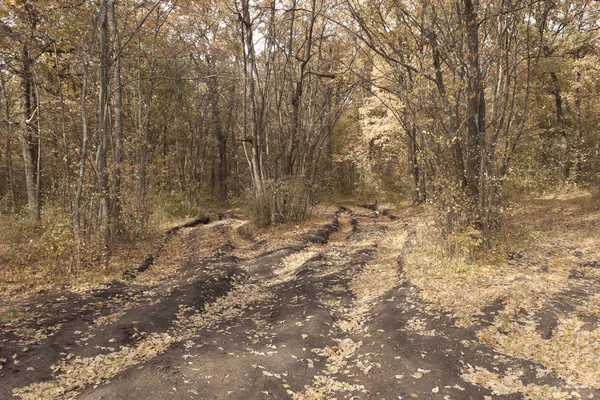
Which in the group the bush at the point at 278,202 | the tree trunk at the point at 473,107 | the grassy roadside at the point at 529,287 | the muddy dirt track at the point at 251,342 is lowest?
the muddy dirt track at the point at 251,342

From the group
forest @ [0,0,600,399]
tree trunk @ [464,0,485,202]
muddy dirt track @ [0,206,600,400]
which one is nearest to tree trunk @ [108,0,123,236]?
forest @ [0,0,600,399]

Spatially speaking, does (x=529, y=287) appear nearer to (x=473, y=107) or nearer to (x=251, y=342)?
(x=473, y=107)

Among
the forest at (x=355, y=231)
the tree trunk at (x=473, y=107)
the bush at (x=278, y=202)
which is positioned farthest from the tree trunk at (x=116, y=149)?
the tree trunk at (x=473, y=107)

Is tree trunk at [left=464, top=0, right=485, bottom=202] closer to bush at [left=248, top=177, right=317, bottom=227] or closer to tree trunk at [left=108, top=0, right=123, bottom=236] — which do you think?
bush at [left=248, top=177, right=317, bottom=227]

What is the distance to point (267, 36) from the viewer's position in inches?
547

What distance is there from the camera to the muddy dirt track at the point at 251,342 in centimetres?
399

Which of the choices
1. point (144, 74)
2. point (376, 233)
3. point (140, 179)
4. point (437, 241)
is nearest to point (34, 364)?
point (437, 241)

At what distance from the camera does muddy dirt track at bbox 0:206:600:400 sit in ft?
13.1

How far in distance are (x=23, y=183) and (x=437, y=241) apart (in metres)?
25.3

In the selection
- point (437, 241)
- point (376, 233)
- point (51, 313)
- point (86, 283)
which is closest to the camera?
point (51, 313)

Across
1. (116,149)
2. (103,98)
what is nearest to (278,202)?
(116,149)

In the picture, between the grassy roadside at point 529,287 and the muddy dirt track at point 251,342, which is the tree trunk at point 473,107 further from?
the muddy dirt track at point 251,342

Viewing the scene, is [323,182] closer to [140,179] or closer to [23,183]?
[140,179]

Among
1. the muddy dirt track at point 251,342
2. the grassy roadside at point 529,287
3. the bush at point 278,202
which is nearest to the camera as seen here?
the muddy dirt track at point 251,342
